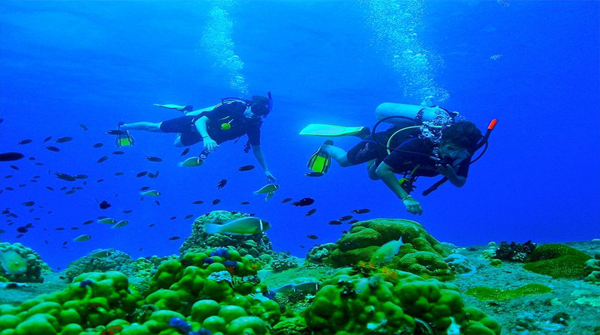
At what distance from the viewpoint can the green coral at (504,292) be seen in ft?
18.9

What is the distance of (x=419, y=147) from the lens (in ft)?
25.8

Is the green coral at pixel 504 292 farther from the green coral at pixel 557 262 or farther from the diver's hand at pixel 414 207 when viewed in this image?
the diver's hand at pixel 414 207

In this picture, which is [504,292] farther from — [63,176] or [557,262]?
[63,176]

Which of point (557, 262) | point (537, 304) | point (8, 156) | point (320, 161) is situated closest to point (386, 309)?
point (537, 304)

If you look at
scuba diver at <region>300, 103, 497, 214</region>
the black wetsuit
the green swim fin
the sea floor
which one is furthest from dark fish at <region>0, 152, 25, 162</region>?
the black wetsuit

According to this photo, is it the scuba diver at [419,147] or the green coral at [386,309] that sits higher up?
the scuba diver at [419,147]

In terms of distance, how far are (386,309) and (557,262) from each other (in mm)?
Answer: 6616

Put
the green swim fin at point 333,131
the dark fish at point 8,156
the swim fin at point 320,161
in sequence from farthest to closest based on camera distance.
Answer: the swim fin at point 320,161
the green swim fin at point 333,131
the dark fish at point 8,156

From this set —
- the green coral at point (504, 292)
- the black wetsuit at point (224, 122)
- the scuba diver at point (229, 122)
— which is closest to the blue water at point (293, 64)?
the scuba diver at point (229, 122)

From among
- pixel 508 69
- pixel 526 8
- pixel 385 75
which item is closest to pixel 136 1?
pixel 385 75

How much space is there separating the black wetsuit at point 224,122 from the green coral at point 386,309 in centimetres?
994

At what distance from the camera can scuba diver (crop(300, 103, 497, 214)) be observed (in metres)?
7.50

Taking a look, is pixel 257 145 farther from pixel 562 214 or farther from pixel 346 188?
pixel 562 214

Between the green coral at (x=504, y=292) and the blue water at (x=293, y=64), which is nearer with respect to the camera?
the green coral at (x=504, y=292)
